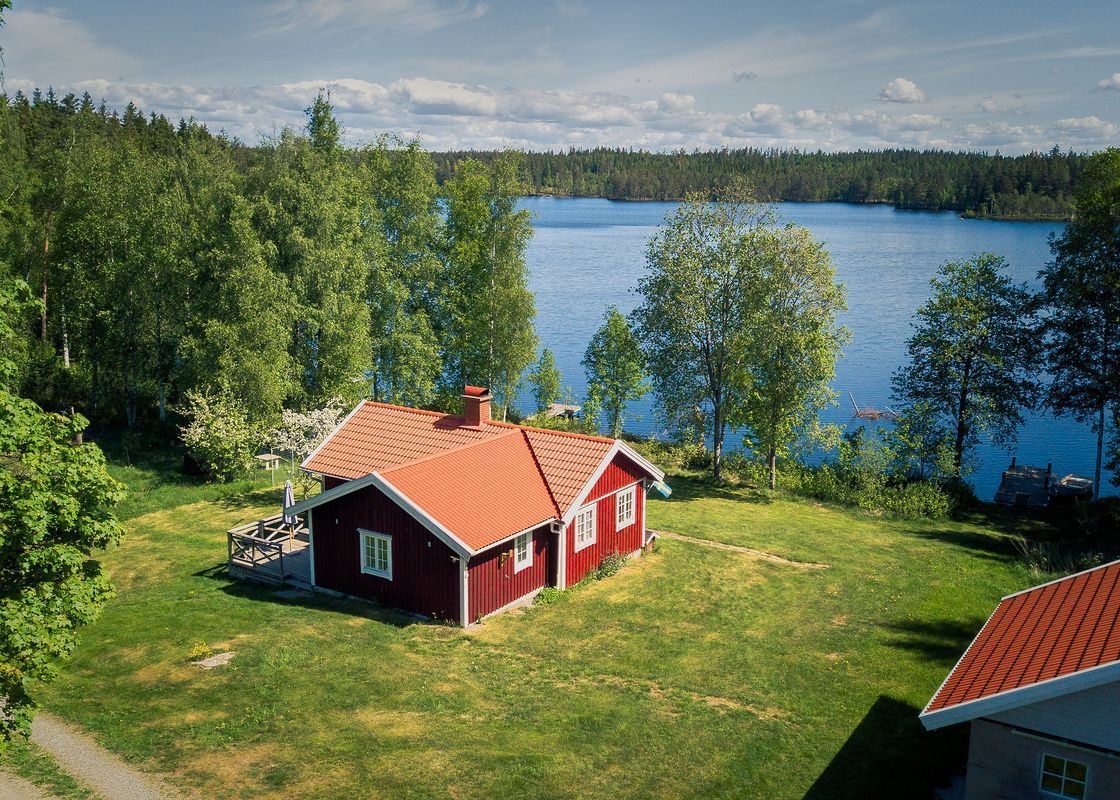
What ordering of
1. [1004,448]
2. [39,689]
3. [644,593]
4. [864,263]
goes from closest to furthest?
[39,689] < [644,593] < [1004,448] < [864,263]

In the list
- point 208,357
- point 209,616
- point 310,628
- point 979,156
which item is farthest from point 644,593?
point 979,156

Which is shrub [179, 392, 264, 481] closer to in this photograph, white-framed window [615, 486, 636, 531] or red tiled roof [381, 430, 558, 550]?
red tiled roof [381, 430, 558, 550]

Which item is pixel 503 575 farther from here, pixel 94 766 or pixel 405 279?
pixel 405 279

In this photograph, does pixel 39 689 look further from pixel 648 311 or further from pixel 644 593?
pixel 648 311

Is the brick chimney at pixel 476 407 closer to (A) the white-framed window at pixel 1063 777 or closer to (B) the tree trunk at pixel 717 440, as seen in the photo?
(B) the tree trunk at pixel 717 440

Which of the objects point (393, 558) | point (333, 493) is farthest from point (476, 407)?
point (393, 558)

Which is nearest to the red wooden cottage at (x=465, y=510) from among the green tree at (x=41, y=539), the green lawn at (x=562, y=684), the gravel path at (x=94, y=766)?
the green lawn at (x=562, y=684)

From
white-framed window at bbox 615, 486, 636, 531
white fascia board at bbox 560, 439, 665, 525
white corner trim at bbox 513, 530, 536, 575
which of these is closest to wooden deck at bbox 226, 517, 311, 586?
A: white corner trim at bbox 513, 530, 536, 575
